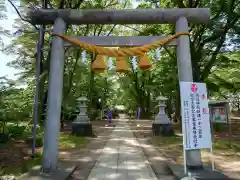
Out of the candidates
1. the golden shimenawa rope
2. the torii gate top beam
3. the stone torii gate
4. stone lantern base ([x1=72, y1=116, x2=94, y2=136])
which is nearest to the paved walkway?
the stone torii gate

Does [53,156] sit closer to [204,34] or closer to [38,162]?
[38,162]

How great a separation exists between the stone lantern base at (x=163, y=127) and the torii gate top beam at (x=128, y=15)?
835 centimetres

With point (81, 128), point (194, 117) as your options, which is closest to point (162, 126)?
point (81, 128)

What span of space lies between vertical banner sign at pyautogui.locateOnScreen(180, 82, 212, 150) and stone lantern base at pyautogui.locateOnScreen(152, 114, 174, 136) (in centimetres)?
799

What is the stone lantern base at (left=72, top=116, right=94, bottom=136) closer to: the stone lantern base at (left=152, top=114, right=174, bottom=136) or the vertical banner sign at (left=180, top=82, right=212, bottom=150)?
the stone lantern base at (left=152, top=114, right=174, bottom=136)

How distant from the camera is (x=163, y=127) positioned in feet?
44.1

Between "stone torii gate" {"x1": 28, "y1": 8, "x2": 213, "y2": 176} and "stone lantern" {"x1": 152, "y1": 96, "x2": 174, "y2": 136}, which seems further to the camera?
"stone lantern" {"x1": 152, "y1": 96, "x2": 174, "y2": 136}

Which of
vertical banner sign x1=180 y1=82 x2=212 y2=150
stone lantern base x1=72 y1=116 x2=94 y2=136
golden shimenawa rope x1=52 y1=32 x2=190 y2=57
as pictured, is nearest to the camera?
vertical banner sign x1=180 y1=82 x2=212 y2=150

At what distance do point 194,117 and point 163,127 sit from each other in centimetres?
827

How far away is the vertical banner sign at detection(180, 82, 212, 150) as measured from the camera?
5.19 metres

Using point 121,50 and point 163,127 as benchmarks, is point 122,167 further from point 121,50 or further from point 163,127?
point 163,127

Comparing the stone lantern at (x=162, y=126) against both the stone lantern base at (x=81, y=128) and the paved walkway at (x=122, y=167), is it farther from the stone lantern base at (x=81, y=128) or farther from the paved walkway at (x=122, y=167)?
the paved walkway at (x=122, y=167)

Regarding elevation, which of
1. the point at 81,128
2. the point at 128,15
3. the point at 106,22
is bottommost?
the point at 81,128

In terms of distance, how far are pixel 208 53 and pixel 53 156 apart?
44.5 ft
